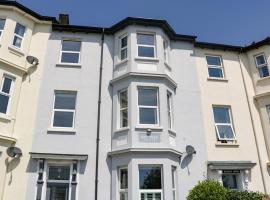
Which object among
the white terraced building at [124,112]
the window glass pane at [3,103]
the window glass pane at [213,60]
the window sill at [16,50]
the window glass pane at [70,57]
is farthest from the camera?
the window glass pane at [213,60]

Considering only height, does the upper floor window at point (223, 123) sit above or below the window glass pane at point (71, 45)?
below

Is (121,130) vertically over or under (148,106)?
under

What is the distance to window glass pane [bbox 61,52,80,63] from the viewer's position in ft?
52.8

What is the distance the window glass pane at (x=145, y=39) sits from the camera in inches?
634

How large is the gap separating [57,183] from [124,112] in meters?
4.62

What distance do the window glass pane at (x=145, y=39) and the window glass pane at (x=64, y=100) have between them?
4.70m

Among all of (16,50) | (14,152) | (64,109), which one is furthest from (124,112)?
(16,50)

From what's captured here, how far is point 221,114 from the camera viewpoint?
1659 centimetres

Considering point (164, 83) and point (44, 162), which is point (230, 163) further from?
point (44, 162)

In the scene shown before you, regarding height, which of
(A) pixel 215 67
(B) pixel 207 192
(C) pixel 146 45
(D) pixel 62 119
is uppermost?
(C) pixel 146 45

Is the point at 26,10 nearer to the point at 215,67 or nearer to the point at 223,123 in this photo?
the point at 215,67

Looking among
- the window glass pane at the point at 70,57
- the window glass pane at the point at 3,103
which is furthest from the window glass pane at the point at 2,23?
the window glass pane at the point at 3,103

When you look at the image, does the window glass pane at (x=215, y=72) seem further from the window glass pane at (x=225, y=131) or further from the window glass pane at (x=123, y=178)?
the window glass pane at (x=123, y=178)

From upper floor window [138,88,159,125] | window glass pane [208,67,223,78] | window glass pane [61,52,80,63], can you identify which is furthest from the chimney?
window glass pane [208,67,223,78]
